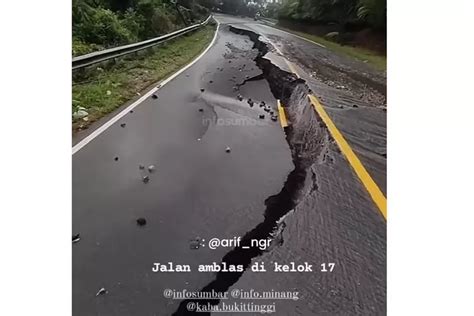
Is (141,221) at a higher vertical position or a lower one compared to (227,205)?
lower

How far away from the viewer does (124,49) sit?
334 cm

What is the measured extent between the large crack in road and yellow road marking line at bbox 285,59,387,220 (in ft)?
0.14

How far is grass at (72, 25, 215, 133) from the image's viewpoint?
295 centimetres

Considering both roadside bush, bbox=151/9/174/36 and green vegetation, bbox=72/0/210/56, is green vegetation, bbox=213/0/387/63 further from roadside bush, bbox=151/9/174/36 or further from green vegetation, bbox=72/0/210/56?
roadside bush, bbox=151/9/174/36

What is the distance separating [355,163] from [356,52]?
84cm

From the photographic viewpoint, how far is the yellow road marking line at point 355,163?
216 cm

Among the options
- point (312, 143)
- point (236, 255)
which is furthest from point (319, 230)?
point (312, 143)

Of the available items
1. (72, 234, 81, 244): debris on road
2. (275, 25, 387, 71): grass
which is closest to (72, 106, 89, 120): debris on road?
(72, 234, 81, 244): debris on road

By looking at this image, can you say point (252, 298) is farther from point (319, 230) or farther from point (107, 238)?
point (107, 238)

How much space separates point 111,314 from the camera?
5.81ft

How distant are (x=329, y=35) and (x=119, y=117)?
5.34 ft

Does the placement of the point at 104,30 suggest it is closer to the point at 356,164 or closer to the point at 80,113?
the point at 80,113

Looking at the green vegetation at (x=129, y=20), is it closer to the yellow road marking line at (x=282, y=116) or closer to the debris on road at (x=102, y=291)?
the yellow road marking line at (x=282, y=116)

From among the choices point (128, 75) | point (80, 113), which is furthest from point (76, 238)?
point (128, 75)
